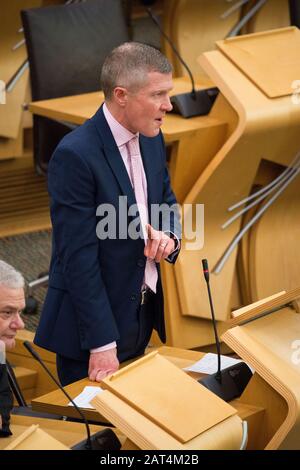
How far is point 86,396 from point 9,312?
356 millimetres

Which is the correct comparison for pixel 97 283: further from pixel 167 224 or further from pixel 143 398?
pixel 143 398

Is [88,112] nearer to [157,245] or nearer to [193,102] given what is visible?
[193,102]

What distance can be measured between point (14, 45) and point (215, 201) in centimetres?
190

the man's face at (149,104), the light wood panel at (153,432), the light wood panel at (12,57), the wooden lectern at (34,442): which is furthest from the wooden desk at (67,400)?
the light wood panel at (12,57)

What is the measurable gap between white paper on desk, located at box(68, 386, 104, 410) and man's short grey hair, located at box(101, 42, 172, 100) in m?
0.84

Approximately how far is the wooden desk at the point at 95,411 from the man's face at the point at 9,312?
25 cm

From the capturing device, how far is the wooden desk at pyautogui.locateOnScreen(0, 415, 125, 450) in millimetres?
2631

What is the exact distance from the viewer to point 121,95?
10.2 ft

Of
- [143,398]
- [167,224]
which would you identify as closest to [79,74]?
[167,224]

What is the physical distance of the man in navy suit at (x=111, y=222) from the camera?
3.11 meters

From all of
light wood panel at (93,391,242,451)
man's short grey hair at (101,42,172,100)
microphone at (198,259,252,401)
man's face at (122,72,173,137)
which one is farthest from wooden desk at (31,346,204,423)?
man's short grey hair at (101,42,172,100)

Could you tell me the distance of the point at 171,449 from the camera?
2.31 metres

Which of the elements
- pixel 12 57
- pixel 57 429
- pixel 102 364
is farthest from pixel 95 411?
pixel 12 57

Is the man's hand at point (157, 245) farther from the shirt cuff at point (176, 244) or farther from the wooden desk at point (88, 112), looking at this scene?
the wooden desk at point (88, 112)
